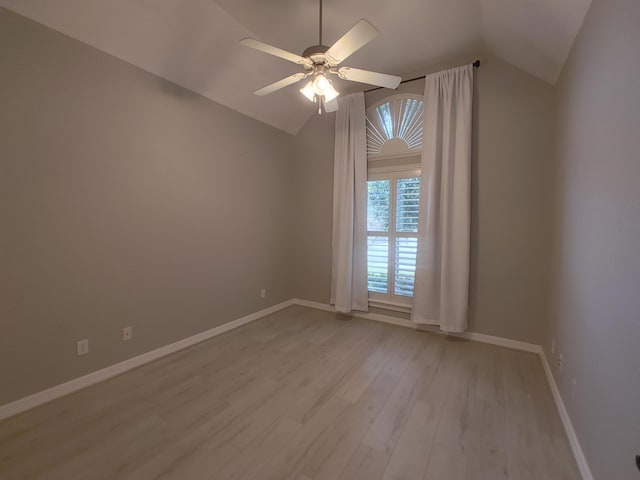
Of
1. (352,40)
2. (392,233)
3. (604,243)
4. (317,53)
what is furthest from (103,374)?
(604,243)

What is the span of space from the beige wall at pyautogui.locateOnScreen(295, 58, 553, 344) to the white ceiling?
25 centimetres

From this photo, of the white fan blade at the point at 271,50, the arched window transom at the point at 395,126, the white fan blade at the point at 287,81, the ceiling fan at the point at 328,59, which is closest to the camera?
the ceiling fan at the point at 328,59

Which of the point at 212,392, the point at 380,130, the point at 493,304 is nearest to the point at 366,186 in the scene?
the point at 380,130

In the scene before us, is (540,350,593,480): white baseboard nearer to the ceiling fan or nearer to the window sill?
the window sill

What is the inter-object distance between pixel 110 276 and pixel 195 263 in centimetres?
80

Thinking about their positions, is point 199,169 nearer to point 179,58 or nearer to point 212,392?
point 179,58

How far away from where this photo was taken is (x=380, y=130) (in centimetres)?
360

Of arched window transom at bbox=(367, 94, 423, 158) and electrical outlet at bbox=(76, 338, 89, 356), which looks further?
arched window transom at bbox=(367, 94, 423, 158)

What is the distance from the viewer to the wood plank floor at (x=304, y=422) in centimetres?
147

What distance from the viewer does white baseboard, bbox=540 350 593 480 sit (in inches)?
55.3

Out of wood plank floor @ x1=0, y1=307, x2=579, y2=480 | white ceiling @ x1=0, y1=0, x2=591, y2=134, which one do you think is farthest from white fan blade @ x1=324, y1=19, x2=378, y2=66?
wood plank floor @ x1=0, y1=307, x2=579, y2=480

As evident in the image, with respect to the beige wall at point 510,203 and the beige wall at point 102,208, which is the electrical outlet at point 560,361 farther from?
the beige wall at point 102,208

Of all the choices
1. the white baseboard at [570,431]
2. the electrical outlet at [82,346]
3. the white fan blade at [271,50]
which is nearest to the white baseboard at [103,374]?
the electrical outlet at [82,346]

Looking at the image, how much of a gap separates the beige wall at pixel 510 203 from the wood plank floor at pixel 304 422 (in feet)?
1.50
